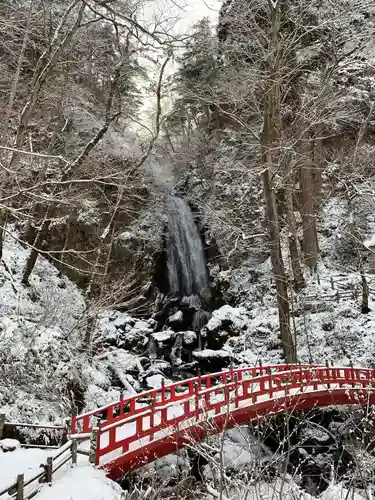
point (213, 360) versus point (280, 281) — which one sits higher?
point (280, 281)

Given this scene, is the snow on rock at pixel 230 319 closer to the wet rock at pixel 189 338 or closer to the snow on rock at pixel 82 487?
the wet rock at pixel 189 338

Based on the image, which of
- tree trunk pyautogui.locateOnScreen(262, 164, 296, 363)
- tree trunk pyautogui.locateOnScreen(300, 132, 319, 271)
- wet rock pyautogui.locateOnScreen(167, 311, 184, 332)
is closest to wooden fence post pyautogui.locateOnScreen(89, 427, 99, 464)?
tree trunk pyautogui.locateOnScreen(262, 164, 296, 363)

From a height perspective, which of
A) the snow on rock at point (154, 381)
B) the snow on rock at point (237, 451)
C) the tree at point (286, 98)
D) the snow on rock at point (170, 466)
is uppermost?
the tree at point (286, 98)

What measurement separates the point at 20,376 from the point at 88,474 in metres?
3.86

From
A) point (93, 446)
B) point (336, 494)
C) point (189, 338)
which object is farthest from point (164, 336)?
point (336, 494)

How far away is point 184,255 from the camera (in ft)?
76.0

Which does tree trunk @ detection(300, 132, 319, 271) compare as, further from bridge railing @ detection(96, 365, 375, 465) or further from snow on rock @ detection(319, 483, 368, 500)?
snow on rock @ detection(319, 483, 368, 500)

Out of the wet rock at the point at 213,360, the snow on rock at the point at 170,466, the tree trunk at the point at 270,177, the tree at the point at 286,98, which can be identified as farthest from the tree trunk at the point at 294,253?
the snow on rock at the point at 170,466

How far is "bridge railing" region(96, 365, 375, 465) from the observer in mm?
6846

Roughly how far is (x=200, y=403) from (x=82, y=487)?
3.23 meters

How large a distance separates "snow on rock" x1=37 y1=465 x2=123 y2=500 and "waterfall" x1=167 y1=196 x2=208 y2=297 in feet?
50.7

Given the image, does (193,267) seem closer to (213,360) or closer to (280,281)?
(213,360)

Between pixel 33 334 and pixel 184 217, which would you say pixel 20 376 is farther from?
pixel 184 217

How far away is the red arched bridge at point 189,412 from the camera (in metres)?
6.70
